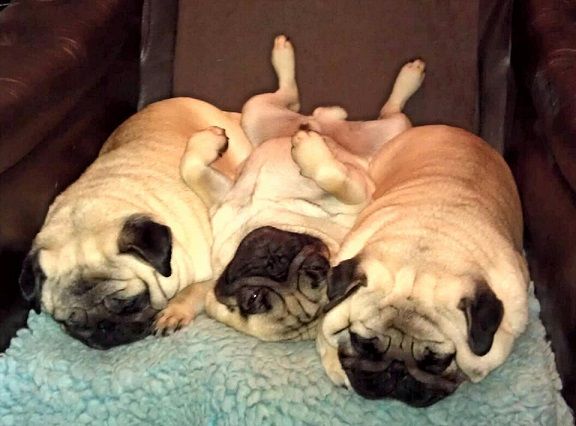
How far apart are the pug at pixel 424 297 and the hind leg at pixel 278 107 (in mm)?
536

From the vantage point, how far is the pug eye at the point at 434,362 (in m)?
1.73

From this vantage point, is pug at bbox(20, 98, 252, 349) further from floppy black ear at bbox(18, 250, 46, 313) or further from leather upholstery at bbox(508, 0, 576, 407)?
leather upholstery at bbox(508, 0, 576, 407)

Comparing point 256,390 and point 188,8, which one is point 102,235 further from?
point 188,8

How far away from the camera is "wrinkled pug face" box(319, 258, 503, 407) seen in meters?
1.70

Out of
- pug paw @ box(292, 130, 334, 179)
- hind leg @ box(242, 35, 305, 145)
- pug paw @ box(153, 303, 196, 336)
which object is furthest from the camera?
hind leg @ box(242, 35, 305, 145)

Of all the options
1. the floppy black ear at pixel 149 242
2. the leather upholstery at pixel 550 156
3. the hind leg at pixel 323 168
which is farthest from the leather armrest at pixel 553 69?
the floppy black ear at pixel 149 242

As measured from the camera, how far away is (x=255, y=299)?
1.91 metres

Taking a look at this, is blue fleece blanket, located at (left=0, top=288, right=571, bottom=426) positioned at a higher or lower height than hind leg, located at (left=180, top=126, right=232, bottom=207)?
lower

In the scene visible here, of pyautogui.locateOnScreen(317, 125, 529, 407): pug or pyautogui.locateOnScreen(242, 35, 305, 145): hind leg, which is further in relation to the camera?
pyautogui.locateOnScreen(242, 35, 305, 145): hind leg

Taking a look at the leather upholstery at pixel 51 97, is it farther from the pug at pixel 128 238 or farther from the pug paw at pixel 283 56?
the pug paw at pixel 283 56

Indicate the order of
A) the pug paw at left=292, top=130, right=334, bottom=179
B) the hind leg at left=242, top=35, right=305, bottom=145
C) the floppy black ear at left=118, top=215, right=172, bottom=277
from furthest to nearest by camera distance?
the hind leg at left=242, top=35, right=305, bottom=145, the pug paw at left=292, top=130, right=334, bottom=179, the floppy black ear at left=118, top=215, right=172, bottom=277

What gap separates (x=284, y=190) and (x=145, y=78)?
76cm

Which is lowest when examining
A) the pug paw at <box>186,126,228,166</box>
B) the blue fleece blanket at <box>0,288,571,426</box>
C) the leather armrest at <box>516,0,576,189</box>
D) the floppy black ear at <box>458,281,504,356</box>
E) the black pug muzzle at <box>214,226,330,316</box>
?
the blue fleece blanket at <box>0,288,571,426</box>

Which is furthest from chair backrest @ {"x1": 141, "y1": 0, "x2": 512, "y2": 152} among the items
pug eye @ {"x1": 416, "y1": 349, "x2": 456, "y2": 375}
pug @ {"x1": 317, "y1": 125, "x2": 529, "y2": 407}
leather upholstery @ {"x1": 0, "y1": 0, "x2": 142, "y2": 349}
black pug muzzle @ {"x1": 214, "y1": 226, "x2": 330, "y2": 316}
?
pug eye @ {"x1": 416, "y1": 349, "x2": 456, "y2": 375}
